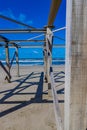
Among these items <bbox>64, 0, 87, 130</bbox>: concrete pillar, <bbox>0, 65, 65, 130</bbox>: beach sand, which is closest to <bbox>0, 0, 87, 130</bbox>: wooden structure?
<bbox>64, 0, 87, 130</bbox>: concrete pillar

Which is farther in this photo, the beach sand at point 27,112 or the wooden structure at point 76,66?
the beach sand at point 27,112

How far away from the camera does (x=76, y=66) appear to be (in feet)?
5.73

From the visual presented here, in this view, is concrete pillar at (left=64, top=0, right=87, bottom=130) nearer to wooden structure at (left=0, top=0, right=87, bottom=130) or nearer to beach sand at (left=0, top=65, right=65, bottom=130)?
wooden structure at (left=0, top=0, right=87, bottom=130)

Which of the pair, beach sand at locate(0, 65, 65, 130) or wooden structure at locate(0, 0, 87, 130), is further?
beach sand at locate(0, 65, 65, 130)

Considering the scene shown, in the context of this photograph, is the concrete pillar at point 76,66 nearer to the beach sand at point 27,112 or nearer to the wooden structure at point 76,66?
the wooden structure at point 76,66

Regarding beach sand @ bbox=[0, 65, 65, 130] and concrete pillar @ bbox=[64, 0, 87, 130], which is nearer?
Result: concrete pillar @ bbox=[64, 0, 87, 130]

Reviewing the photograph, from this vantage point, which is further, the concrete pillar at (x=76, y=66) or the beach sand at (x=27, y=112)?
the beach sand at (x=27, y=112)

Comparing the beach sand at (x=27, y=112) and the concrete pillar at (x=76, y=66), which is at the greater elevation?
the concrete pillar at (x=76, y=66)

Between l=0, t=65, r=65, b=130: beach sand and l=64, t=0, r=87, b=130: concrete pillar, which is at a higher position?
l=64, t=0, r=87, b=130: concrete pillar

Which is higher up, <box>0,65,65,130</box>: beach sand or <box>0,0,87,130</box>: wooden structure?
<box>0,0,87,130</box>: wooden structure

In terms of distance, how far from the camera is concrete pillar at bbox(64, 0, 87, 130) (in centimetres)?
168

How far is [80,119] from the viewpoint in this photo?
73.3 inches

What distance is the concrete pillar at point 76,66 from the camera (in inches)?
66.0

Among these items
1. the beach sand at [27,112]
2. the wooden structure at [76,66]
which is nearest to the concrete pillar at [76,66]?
the wooden structure at [76,66]
